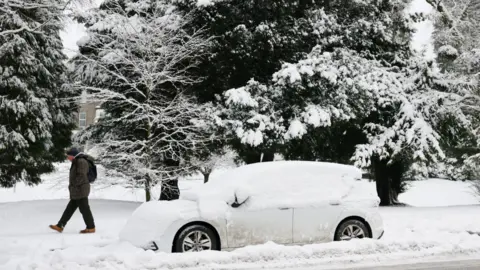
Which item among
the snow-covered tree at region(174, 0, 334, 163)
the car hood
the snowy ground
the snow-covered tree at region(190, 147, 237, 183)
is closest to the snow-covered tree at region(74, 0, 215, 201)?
the snow-covered tree at region(190, 147, 237, 183)

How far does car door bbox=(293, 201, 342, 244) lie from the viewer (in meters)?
8.20

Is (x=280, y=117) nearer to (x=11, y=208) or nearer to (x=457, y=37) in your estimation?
(x=11, y=208)

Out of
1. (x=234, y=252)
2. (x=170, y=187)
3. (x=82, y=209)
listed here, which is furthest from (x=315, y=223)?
(x=170, y=187)

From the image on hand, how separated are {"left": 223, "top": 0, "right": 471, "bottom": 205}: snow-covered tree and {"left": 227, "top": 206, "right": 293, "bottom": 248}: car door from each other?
7.31 metres

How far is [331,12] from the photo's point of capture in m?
18.3

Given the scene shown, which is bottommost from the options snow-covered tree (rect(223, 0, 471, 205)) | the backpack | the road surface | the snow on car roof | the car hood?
the road surface

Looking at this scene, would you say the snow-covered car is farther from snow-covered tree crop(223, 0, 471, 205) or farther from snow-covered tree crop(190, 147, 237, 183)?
snow-covered tree crop(190, 147, 237, 183)

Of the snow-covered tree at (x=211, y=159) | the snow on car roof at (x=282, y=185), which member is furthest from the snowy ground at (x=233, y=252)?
the snow-covered tree at (x=211, y=159)

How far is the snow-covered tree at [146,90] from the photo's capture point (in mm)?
16047

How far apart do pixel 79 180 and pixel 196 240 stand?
3.48 m

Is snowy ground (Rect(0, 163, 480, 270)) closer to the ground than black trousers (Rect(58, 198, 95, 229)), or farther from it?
closer to the ground

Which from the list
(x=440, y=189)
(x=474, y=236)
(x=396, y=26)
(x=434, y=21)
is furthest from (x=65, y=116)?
(x=440, y=189)

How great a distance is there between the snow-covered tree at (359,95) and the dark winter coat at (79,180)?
624 centimetres

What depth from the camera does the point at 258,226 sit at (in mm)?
8000
